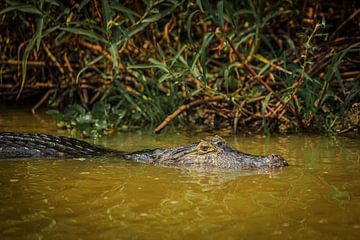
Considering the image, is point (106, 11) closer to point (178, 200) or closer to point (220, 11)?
point (220, 11)

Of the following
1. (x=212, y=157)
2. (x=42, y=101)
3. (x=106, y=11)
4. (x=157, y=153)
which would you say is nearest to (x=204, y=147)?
(x=212, y=157)

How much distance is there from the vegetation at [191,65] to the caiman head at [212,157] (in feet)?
2.56

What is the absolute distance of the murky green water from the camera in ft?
6.63

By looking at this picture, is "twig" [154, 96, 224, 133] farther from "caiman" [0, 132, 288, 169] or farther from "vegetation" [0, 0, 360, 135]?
"caiman" [0, 132, 288, 169]

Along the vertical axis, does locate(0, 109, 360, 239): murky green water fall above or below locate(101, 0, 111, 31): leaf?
below

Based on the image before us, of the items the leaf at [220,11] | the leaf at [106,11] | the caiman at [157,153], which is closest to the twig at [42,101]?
the caiman at [157,153]

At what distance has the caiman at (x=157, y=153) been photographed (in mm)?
3371

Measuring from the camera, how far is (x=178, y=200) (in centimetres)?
251

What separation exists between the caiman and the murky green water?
138 millimetres

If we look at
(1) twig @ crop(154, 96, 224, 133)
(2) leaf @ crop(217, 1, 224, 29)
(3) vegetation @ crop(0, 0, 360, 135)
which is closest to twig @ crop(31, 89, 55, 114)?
(3) vegetation @ crop(0, 0, 360, 135)

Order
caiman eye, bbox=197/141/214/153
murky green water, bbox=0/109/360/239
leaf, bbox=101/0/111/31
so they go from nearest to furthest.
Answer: murky green water, bbox=0/109/360/239 → caiman eye, bbox=197/141/214/153 → leaf, bbox=101/0/111/31


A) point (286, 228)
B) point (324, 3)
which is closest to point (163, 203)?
point (286, 228)

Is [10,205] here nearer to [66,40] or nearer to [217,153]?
[217,153]

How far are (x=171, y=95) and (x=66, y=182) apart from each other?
2.22m
